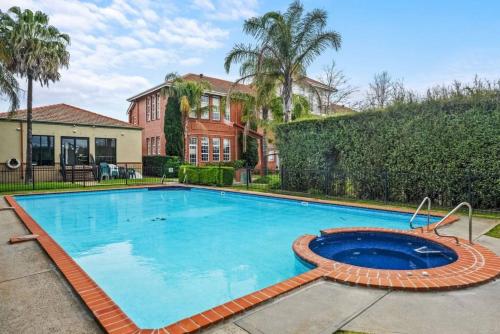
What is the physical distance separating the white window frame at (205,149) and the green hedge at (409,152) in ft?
41.4

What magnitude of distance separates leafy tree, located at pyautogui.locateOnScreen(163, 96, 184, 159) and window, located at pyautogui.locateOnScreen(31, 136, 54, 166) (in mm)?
7495

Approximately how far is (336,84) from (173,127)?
52.8 feet

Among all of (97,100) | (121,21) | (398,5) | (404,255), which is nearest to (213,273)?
(404,255)

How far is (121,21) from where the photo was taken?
12.9 meters

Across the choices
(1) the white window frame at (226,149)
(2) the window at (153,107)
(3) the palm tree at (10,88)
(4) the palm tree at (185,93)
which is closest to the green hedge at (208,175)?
(4) the palm tree at (185,93)

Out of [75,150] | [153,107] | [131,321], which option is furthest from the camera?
[153,107]

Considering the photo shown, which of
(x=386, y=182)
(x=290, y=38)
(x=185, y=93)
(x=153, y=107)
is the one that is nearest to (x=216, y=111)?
(x=185, y=93)

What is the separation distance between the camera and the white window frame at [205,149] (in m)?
24.9

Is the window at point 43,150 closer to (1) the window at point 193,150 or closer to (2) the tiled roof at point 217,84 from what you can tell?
(1) the window at point 193,150

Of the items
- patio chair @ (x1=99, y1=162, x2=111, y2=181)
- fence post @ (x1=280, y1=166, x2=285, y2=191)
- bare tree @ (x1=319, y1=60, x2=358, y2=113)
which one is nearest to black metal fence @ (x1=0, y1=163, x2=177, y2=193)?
patio chair @ (x1=99, y1=162, x2=111, y2=181)

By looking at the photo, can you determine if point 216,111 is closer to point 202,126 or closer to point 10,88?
point 202,126

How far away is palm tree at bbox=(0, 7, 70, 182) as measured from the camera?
15.5 m

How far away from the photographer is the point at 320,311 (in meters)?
2.88

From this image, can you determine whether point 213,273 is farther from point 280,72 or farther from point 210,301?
point 280,72
